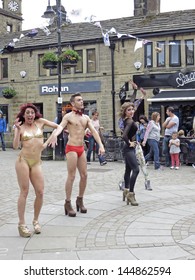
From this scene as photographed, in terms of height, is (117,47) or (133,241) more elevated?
(117,47)

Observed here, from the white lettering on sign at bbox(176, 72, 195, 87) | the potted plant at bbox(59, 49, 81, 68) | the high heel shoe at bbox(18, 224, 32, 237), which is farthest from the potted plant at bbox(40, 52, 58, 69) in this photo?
the high heel shoe at bbox(18, 224, 32, 237)

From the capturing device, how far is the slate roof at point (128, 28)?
2055 cm

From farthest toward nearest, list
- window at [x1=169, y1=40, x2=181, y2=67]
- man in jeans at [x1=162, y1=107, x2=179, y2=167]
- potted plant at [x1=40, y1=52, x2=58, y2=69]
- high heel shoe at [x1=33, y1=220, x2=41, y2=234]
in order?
window at [x1=169, y1=40, x2=181, y2=67]
potted plant at [x1=40, y1=52, x2=58, y2=69]
man in jeans at [x1=162, y1=107, x2=179, y2=167]
high heel shoe at [x1=33, y1=220, x2=41, y2=234]

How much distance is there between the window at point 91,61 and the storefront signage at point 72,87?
0.76 metres

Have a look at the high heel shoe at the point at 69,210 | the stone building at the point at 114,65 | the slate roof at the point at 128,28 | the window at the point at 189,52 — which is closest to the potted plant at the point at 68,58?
the stone building at the point at 114,65

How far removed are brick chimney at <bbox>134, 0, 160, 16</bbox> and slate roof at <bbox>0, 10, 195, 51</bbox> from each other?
0.79 metres

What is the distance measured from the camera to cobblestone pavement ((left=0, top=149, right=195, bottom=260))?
4789mm

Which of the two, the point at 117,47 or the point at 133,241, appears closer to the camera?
the point at 133,241

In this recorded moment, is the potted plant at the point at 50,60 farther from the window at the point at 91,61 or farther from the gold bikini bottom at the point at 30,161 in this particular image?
the gold bikini bottom at the point at 30,161

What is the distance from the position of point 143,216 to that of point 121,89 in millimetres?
15119

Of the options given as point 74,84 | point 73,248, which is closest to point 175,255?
point 73,248

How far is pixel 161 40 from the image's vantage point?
20.7 meters

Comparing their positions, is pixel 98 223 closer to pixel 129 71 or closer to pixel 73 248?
pixel 73 248

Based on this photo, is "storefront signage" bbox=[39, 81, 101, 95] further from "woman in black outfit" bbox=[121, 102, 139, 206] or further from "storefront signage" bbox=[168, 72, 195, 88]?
"woman in black outfit" bbox=[121, 102, 139, 206]
